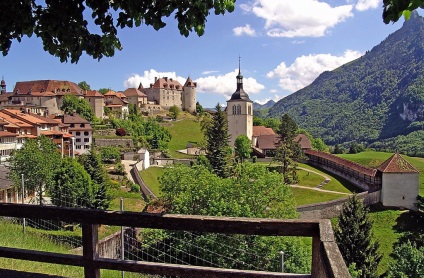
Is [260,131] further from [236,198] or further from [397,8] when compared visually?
[397,8]

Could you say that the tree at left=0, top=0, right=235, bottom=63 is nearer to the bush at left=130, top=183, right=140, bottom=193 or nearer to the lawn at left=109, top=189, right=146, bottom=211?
the lawn at left=109, top=189, right=146, bottom=211

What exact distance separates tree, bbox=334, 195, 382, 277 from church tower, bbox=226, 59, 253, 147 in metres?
49.9

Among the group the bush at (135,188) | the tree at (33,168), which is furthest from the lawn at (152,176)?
the tree at (33,168)

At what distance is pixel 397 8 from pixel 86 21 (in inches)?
139

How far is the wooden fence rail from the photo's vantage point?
10.4ft

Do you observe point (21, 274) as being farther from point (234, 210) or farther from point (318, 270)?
point (234, 210)

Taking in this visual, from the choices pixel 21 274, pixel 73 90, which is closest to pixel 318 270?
pixel 21 274

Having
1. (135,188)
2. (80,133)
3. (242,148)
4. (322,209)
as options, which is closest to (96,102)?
(80,133)

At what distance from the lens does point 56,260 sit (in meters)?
3.53

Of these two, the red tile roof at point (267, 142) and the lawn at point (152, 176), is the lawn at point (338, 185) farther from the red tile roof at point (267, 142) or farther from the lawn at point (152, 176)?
the lawn at point (152, 176)

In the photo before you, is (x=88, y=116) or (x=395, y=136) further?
(x=395, y=136)

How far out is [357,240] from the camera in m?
22.8

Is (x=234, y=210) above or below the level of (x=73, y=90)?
below

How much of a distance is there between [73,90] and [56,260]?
8742 cm
